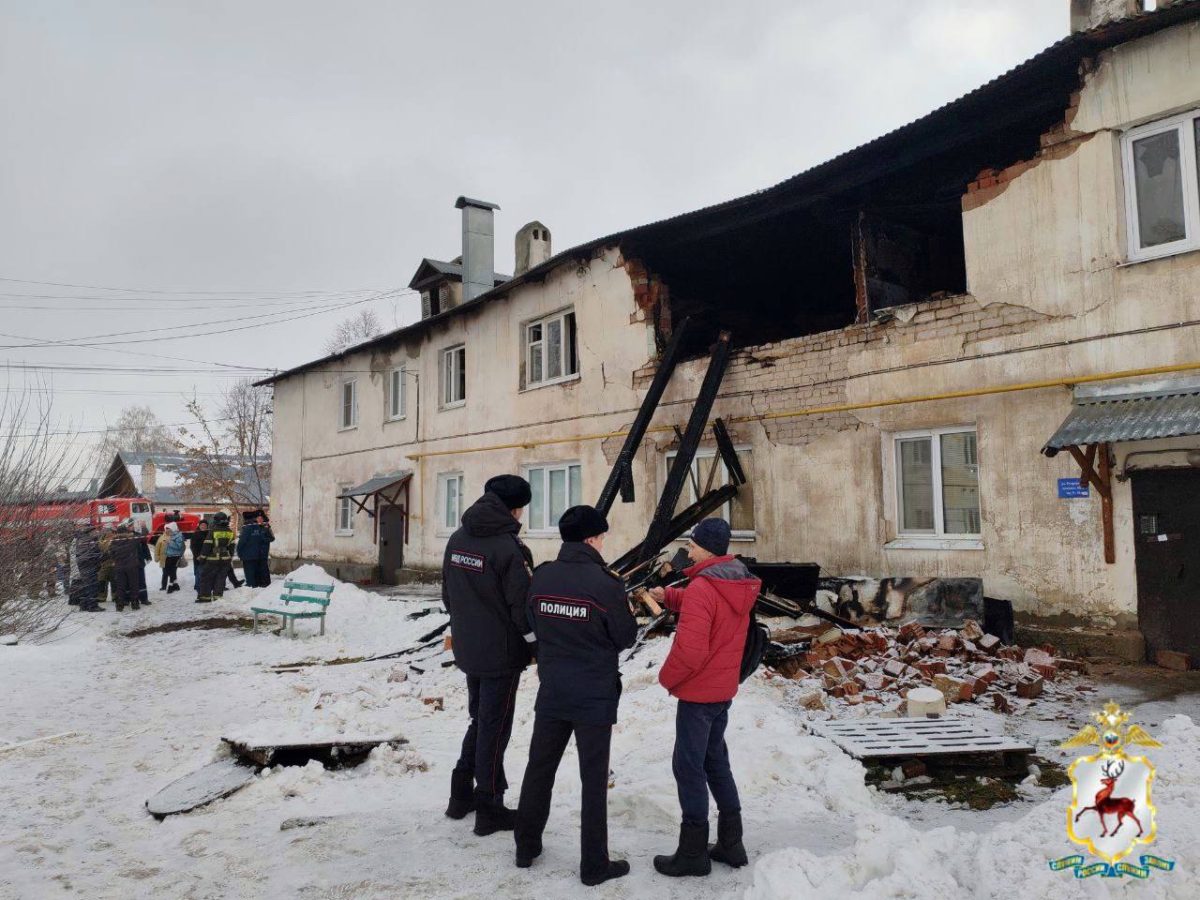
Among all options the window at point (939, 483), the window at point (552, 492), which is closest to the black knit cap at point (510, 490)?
the window at point (939, 483)

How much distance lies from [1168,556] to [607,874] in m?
6.19

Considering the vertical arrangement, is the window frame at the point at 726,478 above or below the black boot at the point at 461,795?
above

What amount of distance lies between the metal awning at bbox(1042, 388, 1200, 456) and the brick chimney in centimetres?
376

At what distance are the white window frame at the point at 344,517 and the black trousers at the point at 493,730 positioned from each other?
1613cm

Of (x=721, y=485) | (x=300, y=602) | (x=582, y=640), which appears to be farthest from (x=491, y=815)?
(x=300, y=602)

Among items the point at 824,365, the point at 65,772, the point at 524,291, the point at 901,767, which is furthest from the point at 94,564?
the point at 901,767

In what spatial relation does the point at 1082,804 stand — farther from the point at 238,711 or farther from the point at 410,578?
the point at 410,578

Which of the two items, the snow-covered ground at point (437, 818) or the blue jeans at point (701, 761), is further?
the blue jeans at point (701, 761)

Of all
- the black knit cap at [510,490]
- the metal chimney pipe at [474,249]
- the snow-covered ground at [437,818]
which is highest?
the metal chimney pipe at [474,249]

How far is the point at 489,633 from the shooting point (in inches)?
168

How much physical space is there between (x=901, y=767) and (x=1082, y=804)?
2.11m

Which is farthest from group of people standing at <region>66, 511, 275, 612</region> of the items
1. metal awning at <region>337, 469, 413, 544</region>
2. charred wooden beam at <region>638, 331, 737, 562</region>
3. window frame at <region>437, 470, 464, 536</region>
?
charred wooden beam at <region>638, 331, 737, 562</region>

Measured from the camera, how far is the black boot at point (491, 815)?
4141 mm

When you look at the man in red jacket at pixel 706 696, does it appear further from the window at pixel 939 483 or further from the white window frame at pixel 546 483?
the white window frame at pixel 546 483
